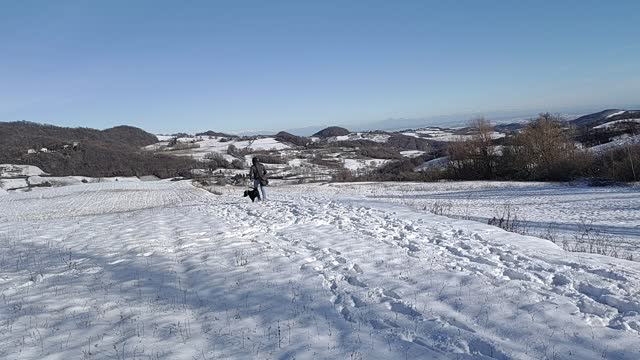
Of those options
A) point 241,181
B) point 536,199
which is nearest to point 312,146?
point 241,181

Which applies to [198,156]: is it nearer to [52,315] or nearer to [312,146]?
[312,146]

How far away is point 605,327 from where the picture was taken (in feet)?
17.8

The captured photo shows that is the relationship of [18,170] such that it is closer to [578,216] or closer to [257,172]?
[257,172]

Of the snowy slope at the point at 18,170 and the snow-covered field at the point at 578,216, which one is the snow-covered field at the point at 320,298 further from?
the snowy slope at the point at 18,170

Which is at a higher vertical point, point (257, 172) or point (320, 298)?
point (257, 172)

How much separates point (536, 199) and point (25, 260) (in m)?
29.9

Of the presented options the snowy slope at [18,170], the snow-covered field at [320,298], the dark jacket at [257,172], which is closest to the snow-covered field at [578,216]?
the snow-covered field at [320,298]

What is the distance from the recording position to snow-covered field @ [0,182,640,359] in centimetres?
521

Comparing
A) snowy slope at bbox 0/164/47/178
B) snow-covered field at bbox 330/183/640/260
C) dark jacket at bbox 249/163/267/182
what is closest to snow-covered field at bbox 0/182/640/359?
snow-covered field at bbox 330/183/640/260

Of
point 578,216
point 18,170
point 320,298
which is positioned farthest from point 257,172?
Answer: point 18,170

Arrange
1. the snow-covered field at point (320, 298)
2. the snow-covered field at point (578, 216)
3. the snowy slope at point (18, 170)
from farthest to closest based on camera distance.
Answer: the snowy slope at point (18, 170)
the snow-covered field at point (578, 216)
the snow-covered field at point (320, 298)

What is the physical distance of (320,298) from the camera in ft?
22.4

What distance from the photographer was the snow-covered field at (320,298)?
17.1ft

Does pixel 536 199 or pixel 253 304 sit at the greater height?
pixel 253 304
